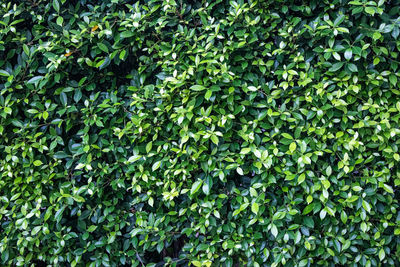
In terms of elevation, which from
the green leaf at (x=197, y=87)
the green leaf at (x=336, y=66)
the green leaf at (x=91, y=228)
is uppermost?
the green leaf at (x=336, y=66)

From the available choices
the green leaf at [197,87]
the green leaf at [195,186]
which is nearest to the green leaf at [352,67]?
the green leaf at [197,87]

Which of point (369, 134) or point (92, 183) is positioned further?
point (92, 183)

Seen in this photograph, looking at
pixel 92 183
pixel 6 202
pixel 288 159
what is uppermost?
pixel 288 159

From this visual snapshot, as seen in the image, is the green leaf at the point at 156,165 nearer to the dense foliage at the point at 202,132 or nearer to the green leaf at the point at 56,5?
the dense foliage at the point at 202,132

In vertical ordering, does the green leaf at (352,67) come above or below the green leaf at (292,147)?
above

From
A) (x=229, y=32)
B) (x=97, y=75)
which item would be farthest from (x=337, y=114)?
(x=97, y=75)

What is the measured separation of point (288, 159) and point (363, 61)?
80cm

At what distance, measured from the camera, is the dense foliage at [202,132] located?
2355 mm

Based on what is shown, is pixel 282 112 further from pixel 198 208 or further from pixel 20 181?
pixel 20 181

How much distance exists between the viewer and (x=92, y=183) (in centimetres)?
256

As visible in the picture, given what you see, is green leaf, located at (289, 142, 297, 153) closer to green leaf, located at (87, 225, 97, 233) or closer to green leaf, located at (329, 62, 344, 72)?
green leaf, located at (329, 62, 344, 72)

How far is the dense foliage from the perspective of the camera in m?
2.36

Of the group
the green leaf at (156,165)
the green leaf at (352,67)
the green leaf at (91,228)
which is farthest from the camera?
the green leaf at (91,228)

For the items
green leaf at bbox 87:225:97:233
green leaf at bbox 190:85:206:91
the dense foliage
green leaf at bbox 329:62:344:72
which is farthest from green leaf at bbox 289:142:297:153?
green leaf at bbox 87:225:97:233
